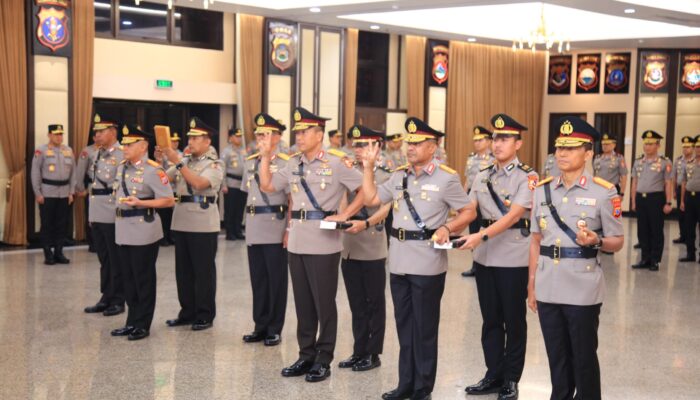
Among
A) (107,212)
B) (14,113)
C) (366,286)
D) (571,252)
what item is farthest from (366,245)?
(14,113)

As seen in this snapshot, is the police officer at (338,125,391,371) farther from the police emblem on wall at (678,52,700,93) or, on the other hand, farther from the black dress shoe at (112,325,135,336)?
the police emblem on wall at (678,52,700,93)

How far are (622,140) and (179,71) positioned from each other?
10.1m

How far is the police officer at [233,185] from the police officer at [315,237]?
7.06 m

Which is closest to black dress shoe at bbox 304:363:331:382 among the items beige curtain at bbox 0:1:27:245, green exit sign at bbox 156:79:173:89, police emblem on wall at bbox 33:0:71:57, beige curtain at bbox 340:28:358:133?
beige curtain at bbox 0:1:27:245

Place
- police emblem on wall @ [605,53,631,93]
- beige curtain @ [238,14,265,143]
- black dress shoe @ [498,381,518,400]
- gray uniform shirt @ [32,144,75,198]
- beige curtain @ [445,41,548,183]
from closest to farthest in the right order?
1. black dress shoe @ [498,381,518,400]
2. gray uniform shirt @ [32,144,75,198]
3. beige curtain @ [238,14,265,143]
4. beige curtain @ [445,41,548,183]
5. police emblem on wall @ [605,53,631,93]

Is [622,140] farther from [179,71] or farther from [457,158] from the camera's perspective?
[179,71]

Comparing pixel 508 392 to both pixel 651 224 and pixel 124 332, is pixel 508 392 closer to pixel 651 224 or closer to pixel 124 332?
pixel 124 332

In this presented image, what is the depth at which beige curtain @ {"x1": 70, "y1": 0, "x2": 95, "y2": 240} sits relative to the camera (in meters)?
11.1

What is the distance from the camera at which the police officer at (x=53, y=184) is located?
392 inches

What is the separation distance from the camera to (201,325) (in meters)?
6.72

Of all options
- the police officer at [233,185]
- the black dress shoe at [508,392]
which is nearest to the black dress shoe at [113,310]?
the black dress shoe at [508,392]

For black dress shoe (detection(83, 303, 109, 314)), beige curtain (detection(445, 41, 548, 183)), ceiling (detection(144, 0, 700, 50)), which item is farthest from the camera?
beige curtain (detection(445, 41, 548, 183))

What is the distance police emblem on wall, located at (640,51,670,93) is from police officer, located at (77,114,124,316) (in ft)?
42.7

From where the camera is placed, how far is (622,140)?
17.6 meters
